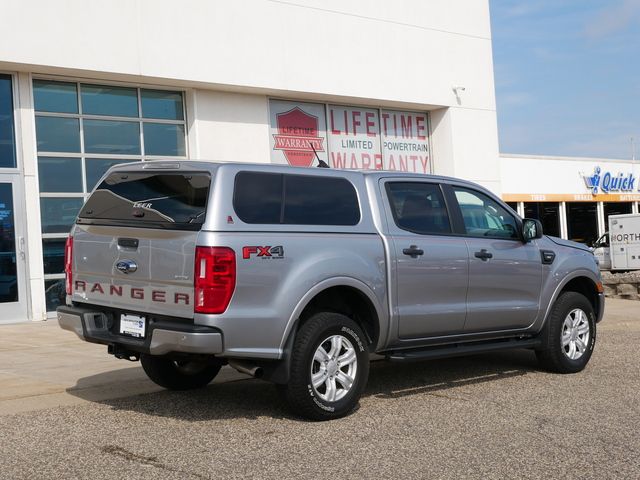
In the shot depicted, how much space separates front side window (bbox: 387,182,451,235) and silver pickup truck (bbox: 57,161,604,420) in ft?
0.04

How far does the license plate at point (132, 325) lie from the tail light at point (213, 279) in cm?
57

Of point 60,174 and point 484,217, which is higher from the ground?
point 60,174

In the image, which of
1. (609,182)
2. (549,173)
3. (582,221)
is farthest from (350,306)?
(609,182)

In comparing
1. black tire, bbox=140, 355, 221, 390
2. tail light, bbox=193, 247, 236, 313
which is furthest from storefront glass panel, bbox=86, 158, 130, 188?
tail light, bbox=193, 247, 236, 313

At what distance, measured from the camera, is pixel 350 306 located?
6844mm

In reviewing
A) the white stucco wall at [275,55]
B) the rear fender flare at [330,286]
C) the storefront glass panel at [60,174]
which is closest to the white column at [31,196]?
the storefront glass panel at [60,174]

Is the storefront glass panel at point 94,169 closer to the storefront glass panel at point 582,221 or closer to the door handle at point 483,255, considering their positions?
the door handle at point 483,255

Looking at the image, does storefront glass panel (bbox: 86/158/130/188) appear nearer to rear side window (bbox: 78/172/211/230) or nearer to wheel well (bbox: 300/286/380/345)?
rear side window (bbox: 78/172/211/230)

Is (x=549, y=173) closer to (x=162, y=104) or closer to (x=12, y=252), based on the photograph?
(x=162, y=104)

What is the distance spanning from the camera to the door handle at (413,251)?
697 cm

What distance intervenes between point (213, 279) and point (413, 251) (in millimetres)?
1980

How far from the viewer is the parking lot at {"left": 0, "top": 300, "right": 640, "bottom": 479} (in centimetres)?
509

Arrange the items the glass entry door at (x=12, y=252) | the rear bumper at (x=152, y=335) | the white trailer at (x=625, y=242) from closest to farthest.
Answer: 1. the rear bumper at (x=152, y=335)
2. the glass entry door at (x=12, y=252)
3. the white trailer at (x=625, y=242)

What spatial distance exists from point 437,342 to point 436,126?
43.3ft
